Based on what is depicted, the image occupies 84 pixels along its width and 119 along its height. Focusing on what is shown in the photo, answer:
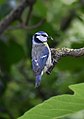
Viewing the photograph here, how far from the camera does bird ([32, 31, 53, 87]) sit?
1.20 m

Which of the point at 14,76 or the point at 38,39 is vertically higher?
the point at 38,39

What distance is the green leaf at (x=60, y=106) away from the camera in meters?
0.94

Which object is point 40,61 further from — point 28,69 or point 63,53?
point 28,69

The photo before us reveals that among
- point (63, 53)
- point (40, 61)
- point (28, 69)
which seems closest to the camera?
point (63, 53)

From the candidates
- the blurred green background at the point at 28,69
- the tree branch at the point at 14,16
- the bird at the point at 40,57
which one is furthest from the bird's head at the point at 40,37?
the blurred green background at the point at 28,69

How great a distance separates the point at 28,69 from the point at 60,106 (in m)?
→ 1.91

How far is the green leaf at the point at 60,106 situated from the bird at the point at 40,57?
0.23 metres

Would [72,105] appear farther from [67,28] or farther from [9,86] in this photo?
[67,28]

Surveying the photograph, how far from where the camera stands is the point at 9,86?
287 centimetres

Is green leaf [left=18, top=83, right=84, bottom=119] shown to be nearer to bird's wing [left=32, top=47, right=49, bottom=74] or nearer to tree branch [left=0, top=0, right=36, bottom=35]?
bird's wing [left=32, top=47, right=49, bottom=74]

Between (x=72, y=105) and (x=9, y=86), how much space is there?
6.38 ft

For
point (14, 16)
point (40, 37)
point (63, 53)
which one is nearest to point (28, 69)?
point (14, 16)

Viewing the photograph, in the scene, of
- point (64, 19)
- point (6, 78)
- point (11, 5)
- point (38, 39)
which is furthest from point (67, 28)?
point (38, 39)

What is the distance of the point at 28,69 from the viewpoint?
113 inches
